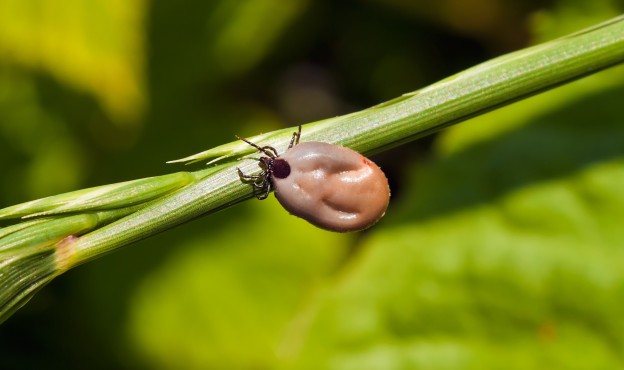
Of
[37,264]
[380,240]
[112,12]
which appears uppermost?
[112,12]

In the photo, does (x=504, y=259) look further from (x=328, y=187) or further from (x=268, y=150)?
(x=268, y=150)

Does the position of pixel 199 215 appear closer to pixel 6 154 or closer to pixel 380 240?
pixel 380 240

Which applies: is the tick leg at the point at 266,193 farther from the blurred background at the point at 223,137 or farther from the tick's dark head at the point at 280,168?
the blurred background at the point at 223,137

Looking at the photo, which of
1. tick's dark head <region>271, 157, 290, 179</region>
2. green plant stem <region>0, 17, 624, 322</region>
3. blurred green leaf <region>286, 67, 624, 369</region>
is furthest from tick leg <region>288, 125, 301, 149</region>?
blurred green leaf <region>286, 67, 624, 369</region>

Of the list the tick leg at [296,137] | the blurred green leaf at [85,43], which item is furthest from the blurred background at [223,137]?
the tick leg at [296,137]

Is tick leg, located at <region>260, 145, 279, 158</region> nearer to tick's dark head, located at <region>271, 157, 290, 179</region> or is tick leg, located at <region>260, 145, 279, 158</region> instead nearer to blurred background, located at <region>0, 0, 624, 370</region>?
tick's dark head, located at <region>271, 157, 290, 179</region>

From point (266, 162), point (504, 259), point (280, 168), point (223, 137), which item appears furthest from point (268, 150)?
point (223, 137)

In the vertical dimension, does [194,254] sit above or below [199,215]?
above

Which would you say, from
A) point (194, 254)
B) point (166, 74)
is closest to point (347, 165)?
point (194, 254)
